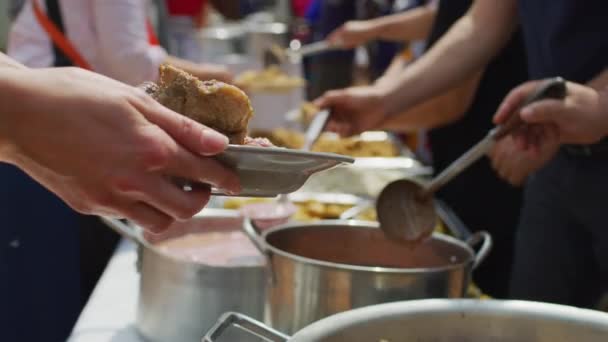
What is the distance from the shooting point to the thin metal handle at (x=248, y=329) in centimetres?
70

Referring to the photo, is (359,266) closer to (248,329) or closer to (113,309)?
(248,329)

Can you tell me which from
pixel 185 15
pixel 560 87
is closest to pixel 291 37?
pixel 185 15

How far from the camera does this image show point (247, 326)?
73 centimetres

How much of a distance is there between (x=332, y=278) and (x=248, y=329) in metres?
0.18

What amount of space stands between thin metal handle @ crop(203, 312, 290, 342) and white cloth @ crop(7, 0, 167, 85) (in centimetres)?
122

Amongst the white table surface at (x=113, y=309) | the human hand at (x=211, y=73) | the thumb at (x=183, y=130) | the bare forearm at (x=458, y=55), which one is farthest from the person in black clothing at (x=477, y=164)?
the thumb at (x=183, y=130)

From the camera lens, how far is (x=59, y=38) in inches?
70.7

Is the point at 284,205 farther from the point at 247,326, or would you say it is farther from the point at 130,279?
the point at 247,326

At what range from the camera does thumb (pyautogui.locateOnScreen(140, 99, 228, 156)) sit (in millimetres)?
612

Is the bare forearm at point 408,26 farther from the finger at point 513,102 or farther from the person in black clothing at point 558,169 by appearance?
the finger at point 513,102

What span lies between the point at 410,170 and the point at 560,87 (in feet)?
3.43

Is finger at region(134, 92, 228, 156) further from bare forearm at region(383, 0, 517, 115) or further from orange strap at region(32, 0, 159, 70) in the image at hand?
orange strap at region(32, 0, 159, 70)

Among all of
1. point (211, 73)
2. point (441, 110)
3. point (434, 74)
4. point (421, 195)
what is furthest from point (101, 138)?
point (441, 110)

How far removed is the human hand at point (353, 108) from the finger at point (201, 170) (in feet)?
3.32
